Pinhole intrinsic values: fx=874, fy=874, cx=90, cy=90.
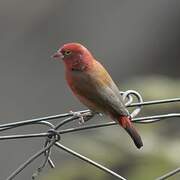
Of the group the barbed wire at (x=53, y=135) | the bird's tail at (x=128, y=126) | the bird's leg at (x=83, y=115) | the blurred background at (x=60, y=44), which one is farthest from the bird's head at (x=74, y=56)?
the blurred background at (x=60, y=44)

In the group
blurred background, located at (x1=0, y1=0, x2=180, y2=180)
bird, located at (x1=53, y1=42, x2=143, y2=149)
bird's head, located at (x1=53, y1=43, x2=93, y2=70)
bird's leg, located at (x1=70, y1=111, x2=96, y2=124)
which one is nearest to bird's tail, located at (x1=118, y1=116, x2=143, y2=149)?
bird, located at (x1=53, y1=42, x2=143, y2=149)

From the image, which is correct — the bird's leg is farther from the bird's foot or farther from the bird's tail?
the bird's tail

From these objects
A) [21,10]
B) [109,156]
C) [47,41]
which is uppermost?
[21,10]

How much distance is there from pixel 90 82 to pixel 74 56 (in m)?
0.12

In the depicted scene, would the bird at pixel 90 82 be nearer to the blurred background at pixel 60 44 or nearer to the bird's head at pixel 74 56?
the bird's head at pixel 74 56

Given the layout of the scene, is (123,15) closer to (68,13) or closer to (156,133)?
(68,13)

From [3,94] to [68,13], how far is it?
1085 millimetres

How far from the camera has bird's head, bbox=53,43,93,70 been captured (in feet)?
11.5

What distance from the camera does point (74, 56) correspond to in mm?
3574

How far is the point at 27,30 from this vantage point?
7566mm

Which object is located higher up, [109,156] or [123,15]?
[123,15]

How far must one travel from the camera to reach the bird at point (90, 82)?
3.42 meters

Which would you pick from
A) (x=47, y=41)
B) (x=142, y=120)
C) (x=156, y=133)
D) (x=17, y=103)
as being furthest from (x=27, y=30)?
(x=142, y=120)

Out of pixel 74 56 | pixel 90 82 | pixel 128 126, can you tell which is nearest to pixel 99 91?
pixel 90 82
